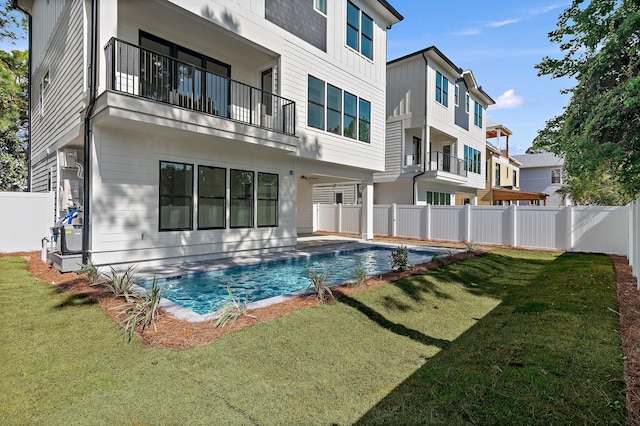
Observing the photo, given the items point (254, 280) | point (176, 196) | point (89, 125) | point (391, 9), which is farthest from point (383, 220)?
point (89, 125)

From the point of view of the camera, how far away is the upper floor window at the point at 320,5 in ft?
38.2

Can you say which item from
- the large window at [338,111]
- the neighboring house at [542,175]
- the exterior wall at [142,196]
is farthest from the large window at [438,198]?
the neighboring house at [542,175]

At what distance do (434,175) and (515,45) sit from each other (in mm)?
7554

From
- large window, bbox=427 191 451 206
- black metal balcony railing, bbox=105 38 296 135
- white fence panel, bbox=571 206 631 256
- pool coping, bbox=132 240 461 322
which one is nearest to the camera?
→ pool coping, bbox=132 240 461 322

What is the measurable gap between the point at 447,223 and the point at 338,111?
25.2ft

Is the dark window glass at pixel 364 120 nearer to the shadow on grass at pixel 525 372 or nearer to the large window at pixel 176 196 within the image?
the large window at pixel 176 196

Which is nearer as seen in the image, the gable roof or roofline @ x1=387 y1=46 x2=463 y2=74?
roofline @ x1=387 y1=46 x2=463 y2=74

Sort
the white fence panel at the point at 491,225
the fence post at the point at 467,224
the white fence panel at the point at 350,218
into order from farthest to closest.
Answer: the white fence panel at the point at 350,218 < the fence post at the point at 467,224 < the white fence panel at the point at 491,225

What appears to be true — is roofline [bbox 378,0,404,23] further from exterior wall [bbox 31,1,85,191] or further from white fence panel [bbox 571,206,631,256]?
exterior wall [bbox 31,1,85,191]

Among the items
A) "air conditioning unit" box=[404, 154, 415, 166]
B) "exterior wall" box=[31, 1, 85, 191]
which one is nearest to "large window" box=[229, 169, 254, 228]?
"exterior wall" box=[31, 1, 85, 191]

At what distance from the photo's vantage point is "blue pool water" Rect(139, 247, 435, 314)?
639 cm

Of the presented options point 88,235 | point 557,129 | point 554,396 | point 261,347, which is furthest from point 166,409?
point 557,129

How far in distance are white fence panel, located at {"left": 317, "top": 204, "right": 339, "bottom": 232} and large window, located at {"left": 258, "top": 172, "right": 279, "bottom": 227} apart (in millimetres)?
9189

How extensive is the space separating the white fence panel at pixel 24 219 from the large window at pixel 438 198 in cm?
1852
